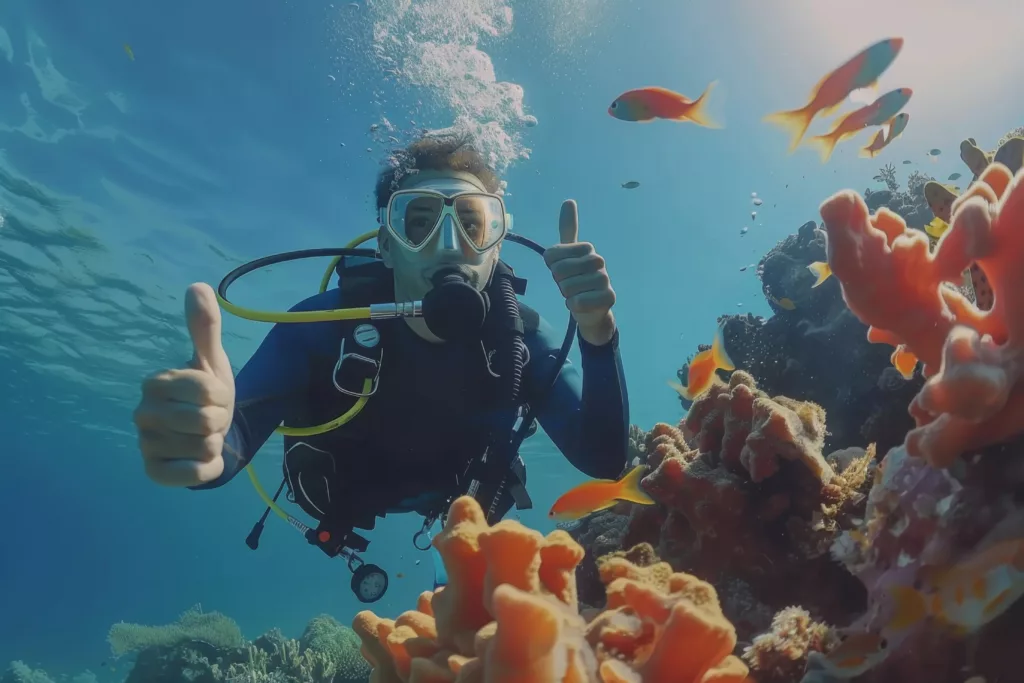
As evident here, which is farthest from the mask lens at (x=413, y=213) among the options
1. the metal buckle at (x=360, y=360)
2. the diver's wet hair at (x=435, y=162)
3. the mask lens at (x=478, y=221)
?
the metal buckle at (x=360, y=360)

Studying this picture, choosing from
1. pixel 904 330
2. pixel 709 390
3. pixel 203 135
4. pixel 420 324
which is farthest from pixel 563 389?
pixel 203 135

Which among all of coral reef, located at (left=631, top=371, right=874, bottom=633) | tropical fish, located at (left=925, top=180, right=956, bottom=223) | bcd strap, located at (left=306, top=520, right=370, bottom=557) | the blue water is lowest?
coral reef, located at (left=631, top=371, right=874, bottom=633)

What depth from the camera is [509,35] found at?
12.1m

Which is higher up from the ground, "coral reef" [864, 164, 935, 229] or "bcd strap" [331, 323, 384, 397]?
"coral reef" [864, 164, 935, 229]

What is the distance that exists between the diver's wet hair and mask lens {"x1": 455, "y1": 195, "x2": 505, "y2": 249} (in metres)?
0.69

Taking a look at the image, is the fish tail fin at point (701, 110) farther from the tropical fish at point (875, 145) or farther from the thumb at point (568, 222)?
the tropical fish at point (875, 145)

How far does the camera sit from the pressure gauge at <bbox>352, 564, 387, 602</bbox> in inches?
167

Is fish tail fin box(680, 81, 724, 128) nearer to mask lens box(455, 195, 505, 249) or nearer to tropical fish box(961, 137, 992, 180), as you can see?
mask lens box(455, 195, 505, 249)

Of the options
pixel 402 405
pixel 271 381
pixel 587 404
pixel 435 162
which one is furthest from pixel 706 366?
pixel 271 381

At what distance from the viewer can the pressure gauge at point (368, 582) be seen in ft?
14.0

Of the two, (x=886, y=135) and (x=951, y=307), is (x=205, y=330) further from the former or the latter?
(x=886, y=135)

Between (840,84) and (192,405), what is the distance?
15.4ft

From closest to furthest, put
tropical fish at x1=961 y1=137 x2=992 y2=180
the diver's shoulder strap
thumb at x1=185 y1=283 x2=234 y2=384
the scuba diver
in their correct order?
thumb at x1=185 y1=283 x2=234 y2=384 → the scuba diver → the diver's shoulder strap → tropical fish at x1=961 y1=137 x2=992 y2=180

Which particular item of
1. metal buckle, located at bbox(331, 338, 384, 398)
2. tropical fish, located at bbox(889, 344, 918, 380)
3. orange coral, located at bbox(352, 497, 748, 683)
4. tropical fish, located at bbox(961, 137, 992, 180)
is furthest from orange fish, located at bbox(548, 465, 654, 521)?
tropical fish, located at bbox(961, 137, 992, 180)
